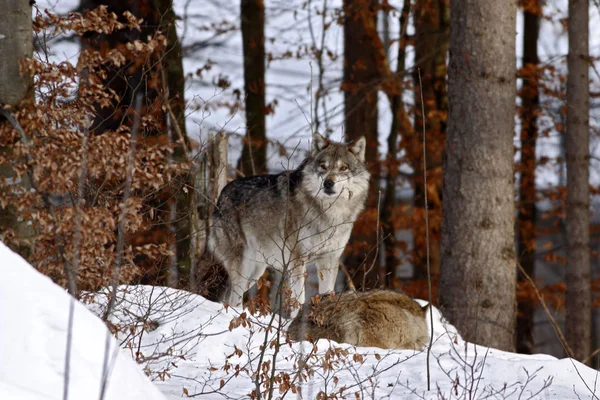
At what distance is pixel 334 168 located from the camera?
8969mm

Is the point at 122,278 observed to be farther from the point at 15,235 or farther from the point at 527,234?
the point at 527,234

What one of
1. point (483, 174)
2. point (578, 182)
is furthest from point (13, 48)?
point (578, 182)

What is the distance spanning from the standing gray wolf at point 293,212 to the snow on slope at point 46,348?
18.2ft

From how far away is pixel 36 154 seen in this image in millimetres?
5105

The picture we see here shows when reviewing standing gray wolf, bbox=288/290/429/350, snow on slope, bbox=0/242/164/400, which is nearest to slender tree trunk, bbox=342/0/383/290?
standing gray wolf, bbox=288/290/429/350

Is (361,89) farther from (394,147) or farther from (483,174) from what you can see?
(483,174)

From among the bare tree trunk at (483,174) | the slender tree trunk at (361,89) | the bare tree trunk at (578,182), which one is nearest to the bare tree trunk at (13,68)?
the bare tree trunk at (483,174)

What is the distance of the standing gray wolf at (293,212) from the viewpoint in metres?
9.05

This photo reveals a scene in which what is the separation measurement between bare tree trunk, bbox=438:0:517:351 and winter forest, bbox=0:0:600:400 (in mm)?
23

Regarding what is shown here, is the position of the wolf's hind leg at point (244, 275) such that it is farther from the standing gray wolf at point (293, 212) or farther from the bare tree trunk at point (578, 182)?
the bare tree trunk at point (578, 182)

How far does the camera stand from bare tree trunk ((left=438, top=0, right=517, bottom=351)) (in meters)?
9.16

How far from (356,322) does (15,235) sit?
3.09m

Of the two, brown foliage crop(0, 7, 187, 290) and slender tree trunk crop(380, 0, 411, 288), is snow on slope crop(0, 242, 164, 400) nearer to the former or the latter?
brown foliage crop(0, 7, 187, 290)

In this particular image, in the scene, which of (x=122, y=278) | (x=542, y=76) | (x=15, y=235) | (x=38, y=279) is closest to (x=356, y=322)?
(x=122, y=278)
